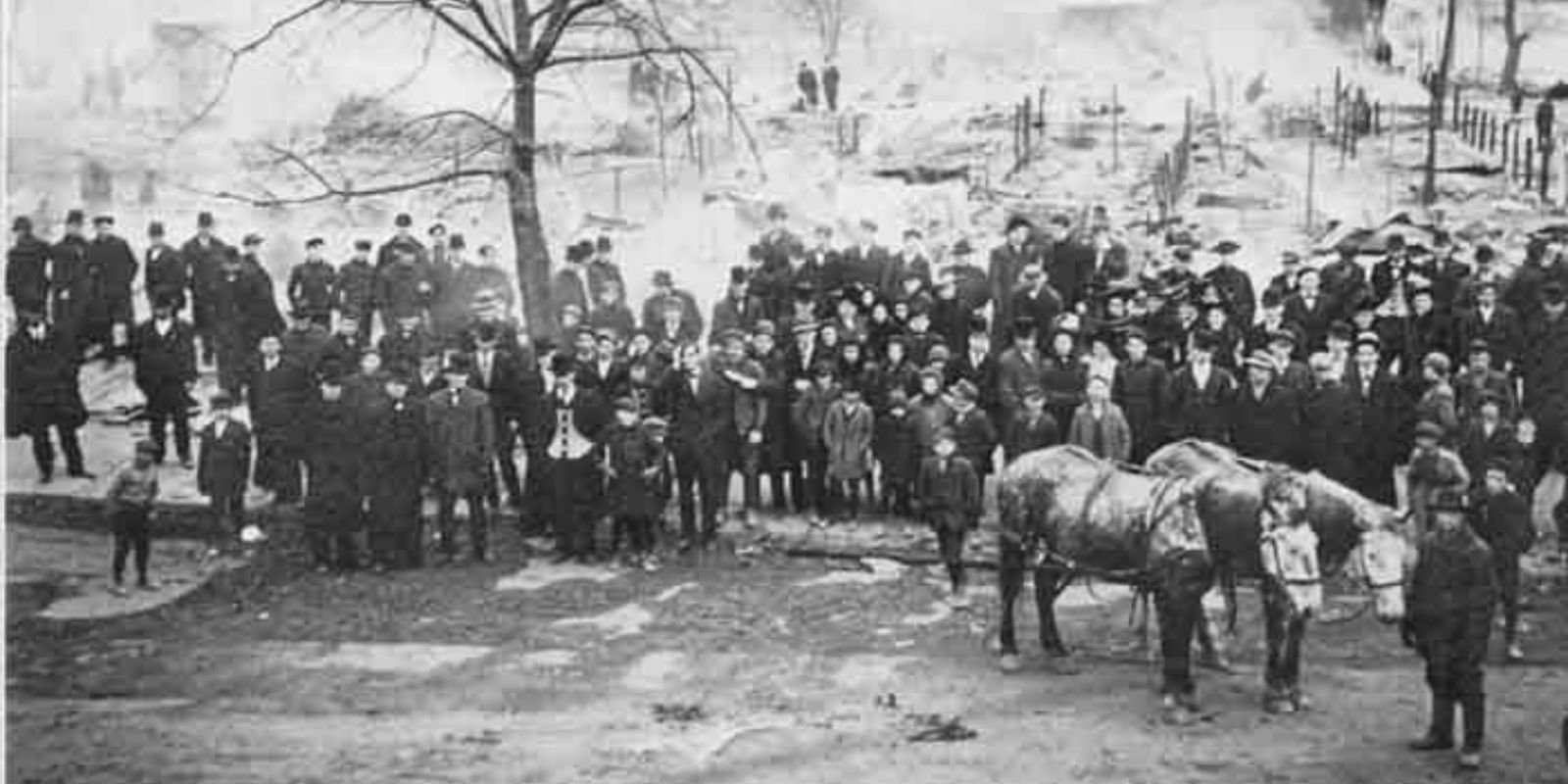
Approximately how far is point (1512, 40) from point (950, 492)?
378 centimetres

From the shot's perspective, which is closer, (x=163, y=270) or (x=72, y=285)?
(x=72, y=285)

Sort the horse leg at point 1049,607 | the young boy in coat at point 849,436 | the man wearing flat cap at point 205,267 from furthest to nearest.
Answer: the man wearing flat cap at point 205,267, the young boy in coat at point 849,436, the horse leg at point 1049,607

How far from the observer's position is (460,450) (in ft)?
31.6

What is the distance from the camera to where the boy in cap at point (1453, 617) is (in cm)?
641

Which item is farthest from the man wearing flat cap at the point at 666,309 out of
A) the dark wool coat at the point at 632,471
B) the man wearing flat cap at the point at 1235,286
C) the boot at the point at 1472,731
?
the boot at the point at 1472,731

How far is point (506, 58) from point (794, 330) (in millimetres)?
2648

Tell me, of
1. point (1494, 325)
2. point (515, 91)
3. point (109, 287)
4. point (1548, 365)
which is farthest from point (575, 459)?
point (1548, 365)

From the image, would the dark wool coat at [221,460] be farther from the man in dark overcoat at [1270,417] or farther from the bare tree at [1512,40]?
the bare tree at [1512,40]

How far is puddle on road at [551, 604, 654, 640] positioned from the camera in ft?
27.5

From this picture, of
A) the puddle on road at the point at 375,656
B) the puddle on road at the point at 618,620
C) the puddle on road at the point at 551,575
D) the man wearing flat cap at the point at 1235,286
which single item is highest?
the man wearing flat cap at the point at 1235,286

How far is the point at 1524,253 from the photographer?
950cm

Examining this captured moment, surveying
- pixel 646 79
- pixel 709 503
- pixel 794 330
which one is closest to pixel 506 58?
pixel 646 79

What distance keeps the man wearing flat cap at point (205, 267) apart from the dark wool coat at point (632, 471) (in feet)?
12.0

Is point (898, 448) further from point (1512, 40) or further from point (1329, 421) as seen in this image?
point (1512, 40)
